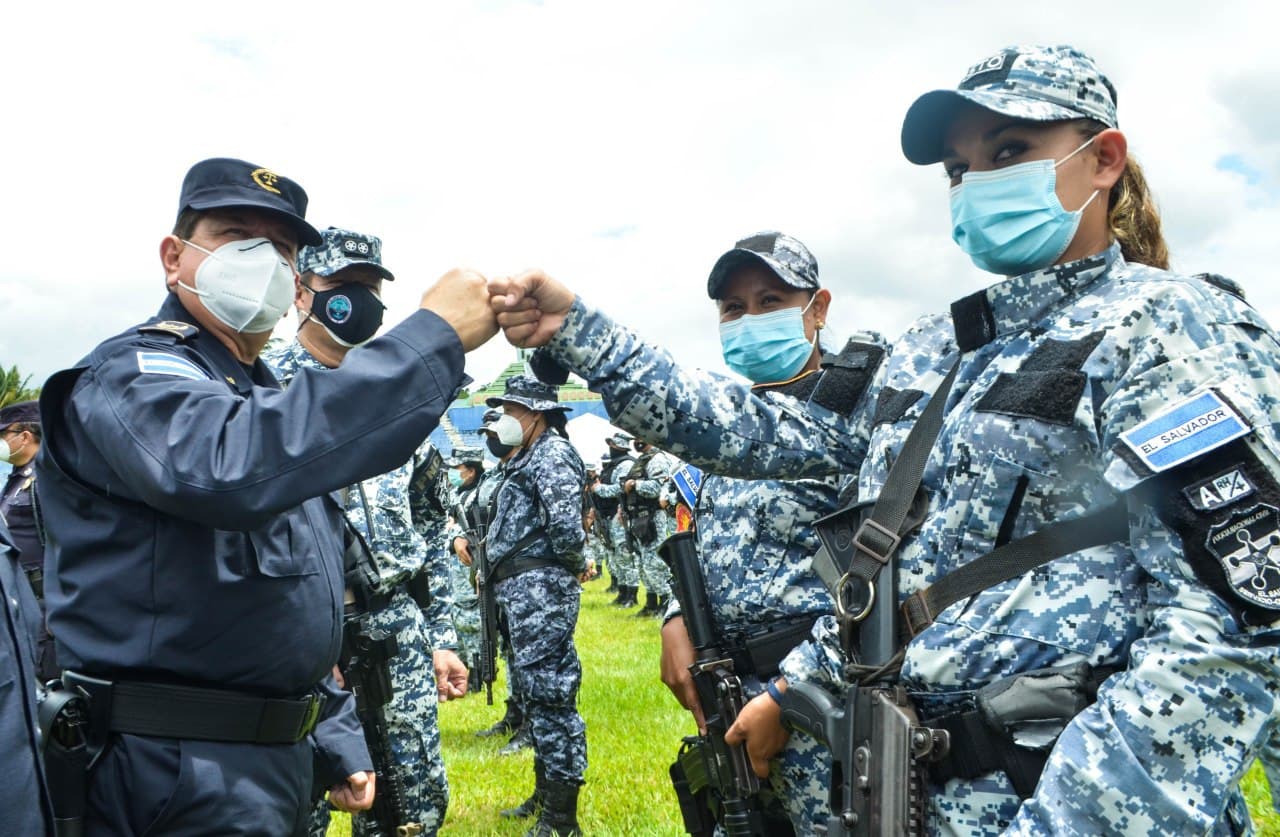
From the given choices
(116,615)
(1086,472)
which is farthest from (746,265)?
(116,615)

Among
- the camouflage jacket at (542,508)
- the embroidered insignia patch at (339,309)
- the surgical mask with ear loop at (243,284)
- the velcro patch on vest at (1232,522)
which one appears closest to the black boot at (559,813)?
the camouflage jacket at (542,508)

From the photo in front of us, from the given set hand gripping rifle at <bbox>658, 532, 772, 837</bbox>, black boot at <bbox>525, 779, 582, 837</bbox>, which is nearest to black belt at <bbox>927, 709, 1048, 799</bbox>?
hand gripping rifle at <bbox>658, 532, 772, 837</bbox>

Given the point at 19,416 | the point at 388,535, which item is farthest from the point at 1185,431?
the point at 19,416

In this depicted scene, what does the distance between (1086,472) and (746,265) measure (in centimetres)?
214

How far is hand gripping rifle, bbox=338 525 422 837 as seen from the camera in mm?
3809

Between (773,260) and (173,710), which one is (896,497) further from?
(773,260)

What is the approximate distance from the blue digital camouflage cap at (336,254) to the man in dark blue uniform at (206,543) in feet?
6.96

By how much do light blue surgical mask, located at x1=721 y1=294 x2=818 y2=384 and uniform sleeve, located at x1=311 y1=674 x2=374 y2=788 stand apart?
182 cm

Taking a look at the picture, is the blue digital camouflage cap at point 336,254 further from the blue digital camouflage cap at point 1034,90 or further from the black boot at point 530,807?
the black boot at point 530,807

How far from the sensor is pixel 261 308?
2.47 metres

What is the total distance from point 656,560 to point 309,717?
43.7 feet

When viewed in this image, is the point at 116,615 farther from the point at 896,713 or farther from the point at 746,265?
the point at 746,265

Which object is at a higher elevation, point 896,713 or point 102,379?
point 102,379

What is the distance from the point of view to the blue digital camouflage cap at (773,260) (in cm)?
356
